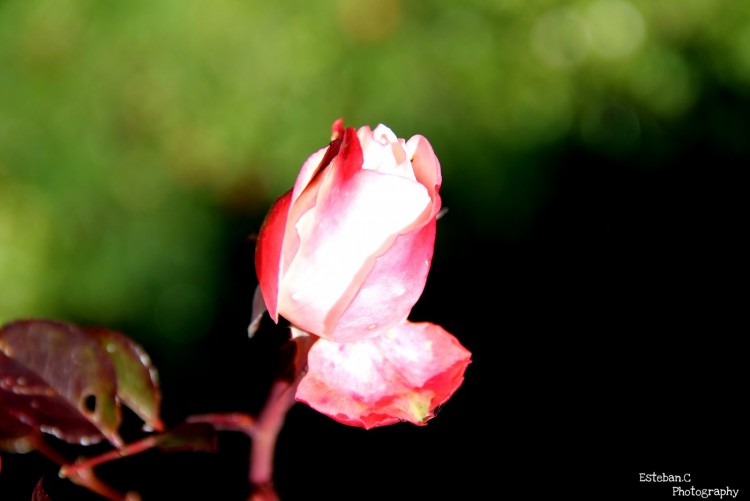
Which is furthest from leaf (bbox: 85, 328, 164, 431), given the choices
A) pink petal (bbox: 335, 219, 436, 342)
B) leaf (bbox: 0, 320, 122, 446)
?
pink petal (bbox: 335, 219, 436, 342)

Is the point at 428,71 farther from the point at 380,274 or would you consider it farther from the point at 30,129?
the point at 380,274

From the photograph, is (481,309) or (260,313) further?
(481,309)

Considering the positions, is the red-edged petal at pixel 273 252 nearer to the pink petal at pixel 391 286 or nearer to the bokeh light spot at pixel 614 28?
the pink petal at pixel 391 286

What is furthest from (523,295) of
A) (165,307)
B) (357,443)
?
(165,307)

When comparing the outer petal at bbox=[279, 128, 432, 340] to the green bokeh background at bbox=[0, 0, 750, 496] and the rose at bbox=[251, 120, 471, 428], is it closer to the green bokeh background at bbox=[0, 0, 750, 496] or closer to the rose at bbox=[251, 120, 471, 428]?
the rose at bbox=[251, 120, 471, 428]

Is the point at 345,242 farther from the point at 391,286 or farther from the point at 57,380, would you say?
the point at 57,380

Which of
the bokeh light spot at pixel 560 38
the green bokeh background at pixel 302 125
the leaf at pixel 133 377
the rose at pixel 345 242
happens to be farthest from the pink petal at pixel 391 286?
the bokeh light spot at pixel 560 38

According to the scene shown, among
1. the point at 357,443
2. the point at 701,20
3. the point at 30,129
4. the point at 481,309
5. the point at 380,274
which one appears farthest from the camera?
the point at 701,20
